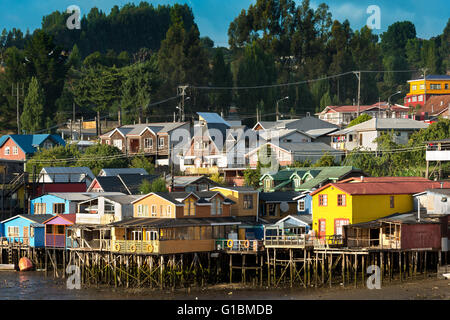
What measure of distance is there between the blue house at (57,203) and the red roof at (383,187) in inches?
853

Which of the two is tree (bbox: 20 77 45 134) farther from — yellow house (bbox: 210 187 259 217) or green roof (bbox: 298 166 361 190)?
yellow house (bbox: 210 187 259 217)

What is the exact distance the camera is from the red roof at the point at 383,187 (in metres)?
60.3

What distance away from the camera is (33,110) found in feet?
392

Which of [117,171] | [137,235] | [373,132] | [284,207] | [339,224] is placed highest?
[373,132]

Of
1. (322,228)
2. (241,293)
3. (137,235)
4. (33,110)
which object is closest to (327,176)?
(322,228)

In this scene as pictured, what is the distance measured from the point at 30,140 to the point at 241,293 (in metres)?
61.1

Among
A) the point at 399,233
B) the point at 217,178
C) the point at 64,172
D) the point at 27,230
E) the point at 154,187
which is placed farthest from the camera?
the point at 217,178

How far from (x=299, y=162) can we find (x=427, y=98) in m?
55.0

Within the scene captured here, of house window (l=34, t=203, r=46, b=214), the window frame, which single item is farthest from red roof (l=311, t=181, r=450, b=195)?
house window (l=34, t=203, r=46, b=214)

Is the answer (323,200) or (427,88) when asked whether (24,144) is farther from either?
(427,88)

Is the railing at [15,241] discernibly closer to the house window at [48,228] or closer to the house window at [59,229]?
the house window at [48,228]

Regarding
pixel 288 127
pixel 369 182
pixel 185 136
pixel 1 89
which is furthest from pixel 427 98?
pixel 369 182

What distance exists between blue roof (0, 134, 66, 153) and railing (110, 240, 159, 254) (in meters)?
51.1

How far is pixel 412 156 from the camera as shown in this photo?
8825 cm
